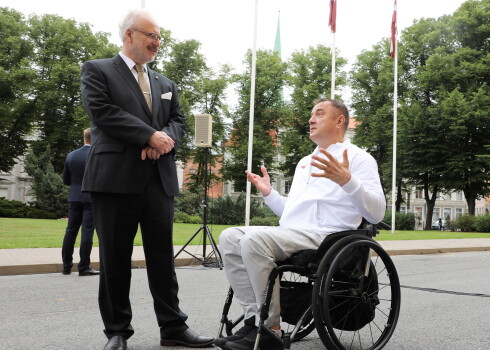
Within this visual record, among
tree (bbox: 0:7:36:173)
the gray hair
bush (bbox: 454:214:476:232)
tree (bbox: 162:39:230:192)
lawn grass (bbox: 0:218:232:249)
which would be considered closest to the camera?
the gray hair

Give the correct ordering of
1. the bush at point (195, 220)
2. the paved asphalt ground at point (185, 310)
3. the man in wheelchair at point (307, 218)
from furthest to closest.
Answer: the bush at point (195, 220)
the paved asphalt ground at point (185, 310)
the man in wheelchair at point (307, 218)

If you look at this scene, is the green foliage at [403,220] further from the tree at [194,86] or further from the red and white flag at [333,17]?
the red and white flag at [333,17]

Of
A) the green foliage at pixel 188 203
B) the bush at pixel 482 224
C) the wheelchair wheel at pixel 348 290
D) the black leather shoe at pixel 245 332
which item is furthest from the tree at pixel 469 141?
the black leather shoe at pixel 245 332

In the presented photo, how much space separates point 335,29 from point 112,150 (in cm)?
1991

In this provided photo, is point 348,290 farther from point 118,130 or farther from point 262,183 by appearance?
point 118,130

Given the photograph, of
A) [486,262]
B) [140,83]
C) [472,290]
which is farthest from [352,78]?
[140,83]

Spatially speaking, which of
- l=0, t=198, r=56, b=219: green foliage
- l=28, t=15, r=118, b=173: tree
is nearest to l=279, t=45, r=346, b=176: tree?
l=28, t=15, r=118, b=173: tree

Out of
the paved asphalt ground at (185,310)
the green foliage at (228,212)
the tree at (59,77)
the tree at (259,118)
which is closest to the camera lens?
the paved asphalt ground at (185,310)

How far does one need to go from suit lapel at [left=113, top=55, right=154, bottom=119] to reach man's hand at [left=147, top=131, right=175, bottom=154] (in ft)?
1.00

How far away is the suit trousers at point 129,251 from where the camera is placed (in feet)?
11.8

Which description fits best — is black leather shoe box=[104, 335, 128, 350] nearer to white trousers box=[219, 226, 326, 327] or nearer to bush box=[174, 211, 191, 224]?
white trousers box=[219, 226, 326, 327]

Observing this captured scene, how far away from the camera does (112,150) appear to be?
3.54 meters

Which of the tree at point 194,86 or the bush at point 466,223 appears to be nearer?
the bush at point 466,223

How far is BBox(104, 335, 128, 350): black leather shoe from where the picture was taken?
11.4 feet
